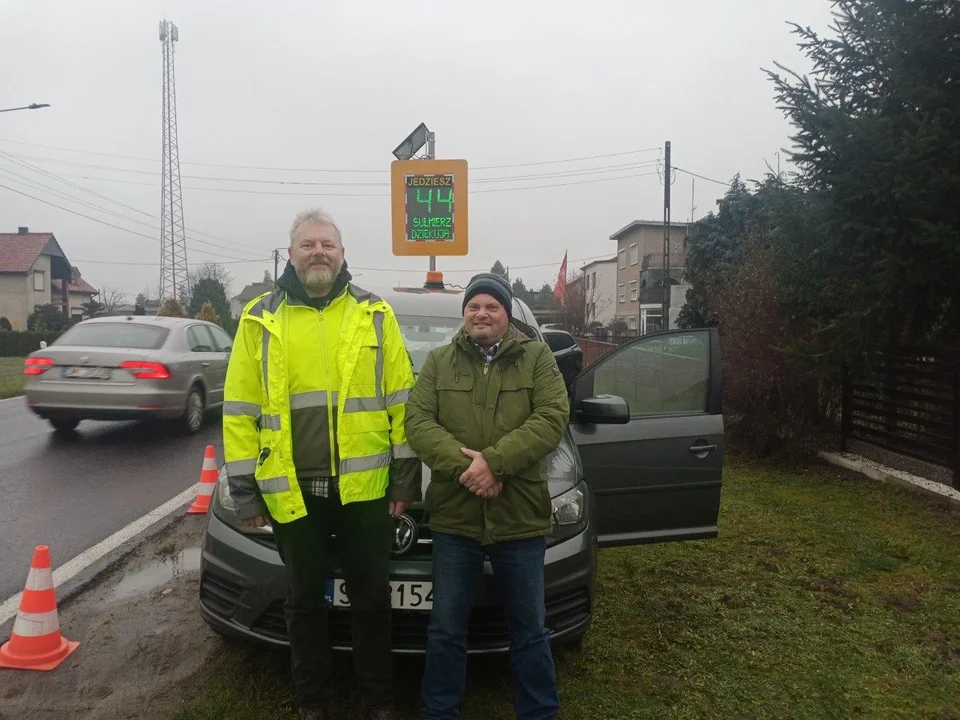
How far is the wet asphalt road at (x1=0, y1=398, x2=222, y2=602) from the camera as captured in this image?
517 centimetres

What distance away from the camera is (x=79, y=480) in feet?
22.8

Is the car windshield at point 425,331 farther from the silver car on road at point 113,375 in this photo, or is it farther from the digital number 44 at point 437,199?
the digital number 44 at point 437,199

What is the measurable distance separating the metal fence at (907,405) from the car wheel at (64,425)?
9.23 metres

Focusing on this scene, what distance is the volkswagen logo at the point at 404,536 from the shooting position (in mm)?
2949

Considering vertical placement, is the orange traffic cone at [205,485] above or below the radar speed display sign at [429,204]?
below

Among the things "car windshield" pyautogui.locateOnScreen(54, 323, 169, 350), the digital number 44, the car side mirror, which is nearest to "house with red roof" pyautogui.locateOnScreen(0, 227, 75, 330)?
"car windshield" pyautogui.locateOnScreen(54, 323, 169, 350)

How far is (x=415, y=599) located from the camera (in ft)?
9.48

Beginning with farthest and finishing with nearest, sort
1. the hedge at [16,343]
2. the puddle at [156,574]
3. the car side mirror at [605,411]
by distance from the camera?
the hedge at [16,343] → the puddle at [156,574] → the car side mirror at [605,411]

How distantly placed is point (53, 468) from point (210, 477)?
8.04 feet

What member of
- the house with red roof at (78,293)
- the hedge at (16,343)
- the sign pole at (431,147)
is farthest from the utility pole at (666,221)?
the house with red roof at (78,293)

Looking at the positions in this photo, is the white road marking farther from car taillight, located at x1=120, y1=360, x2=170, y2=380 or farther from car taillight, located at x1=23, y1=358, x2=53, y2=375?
car taillight, located at x1=23, y1=358, x2=53, y2=375

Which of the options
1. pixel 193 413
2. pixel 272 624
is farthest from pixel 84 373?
pixel 272 624

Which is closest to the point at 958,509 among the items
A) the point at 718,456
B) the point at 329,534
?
the point at 718,456

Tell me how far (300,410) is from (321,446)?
0.15 metres
